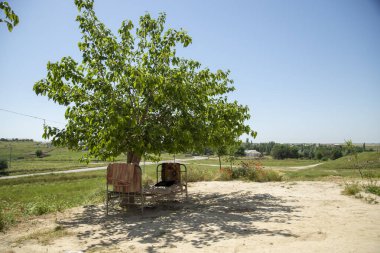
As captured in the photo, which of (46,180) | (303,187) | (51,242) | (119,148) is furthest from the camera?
(46,180)

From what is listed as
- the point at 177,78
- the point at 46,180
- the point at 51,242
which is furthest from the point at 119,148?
the point at 46,180

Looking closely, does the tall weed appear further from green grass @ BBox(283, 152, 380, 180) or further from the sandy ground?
the sandy ground

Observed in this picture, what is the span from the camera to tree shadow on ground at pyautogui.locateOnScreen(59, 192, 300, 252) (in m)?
7.23

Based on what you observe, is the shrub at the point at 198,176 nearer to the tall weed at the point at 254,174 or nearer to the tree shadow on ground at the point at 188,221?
the tall weed at the point at 254,174

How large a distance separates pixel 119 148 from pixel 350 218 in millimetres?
7658

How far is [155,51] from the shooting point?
39.7 feet

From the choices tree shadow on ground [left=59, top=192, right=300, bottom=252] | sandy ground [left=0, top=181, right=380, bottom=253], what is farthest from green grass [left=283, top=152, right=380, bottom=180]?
tree shadow on ground [left=59, top=192, right=300, bottom=252]

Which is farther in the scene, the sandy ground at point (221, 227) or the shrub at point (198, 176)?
the shrub at point (198, 176)

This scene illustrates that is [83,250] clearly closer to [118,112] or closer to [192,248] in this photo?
[192,248]

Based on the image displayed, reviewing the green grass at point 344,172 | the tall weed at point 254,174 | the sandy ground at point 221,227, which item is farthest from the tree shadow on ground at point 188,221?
the green grass at point 344,172

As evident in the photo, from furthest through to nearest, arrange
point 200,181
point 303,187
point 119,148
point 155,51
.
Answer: point 200,181
point 303,187
point 155,51
point 119,148

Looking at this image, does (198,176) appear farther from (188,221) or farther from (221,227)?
(221,227)

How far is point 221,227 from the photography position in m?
8.08

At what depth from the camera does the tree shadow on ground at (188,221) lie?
285 inches
